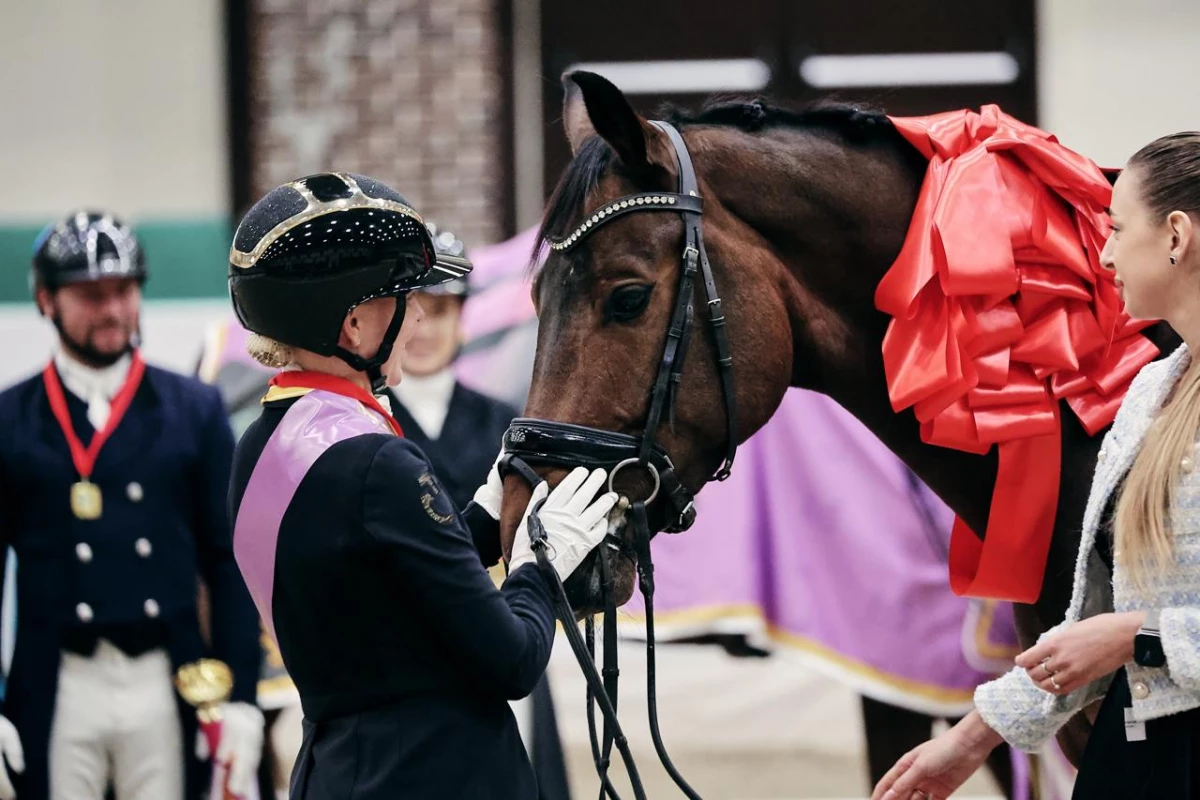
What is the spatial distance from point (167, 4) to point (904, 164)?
13.6ft

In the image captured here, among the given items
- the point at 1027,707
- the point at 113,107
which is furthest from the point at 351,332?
the point at 113,107

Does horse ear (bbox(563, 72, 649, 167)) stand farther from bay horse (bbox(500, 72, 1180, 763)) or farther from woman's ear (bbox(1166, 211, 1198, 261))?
woman's ear (bbox(1166, 211, 1198, 261))

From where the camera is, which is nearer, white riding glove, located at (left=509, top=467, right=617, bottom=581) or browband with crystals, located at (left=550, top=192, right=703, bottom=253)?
white riding glove, located at (left=509, top=467, right=617, bottom=581)

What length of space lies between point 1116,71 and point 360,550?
4681 millimetres

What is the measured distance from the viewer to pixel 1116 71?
17.6ft

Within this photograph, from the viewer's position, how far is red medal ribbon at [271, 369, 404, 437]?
1.63 meters

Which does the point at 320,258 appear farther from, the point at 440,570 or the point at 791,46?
the point at 791,46

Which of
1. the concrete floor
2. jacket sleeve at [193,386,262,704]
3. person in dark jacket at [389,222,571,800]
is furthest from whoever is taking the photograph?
the concrete floor

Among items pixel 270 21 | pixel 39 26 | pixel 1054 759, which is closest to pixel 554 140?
pixel 270 21

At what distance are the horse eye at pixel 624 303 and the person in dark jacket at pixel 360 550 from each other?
0.33m

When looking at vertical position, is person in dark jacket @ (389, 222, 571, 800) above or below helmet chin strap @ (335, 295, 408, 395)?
below

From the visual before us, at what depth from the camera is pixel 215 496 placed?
3.10 m

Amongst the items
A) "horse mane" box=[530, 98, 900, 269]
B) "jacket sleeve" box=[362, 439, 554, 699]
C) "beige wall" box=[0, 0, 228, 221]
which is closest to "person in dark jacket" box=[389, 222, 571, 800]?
"horse mane" box=[530, 98, 900, 269]

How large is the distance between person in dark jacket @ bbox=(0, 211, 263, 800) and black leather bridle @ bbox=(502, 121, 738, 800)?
143 cm
